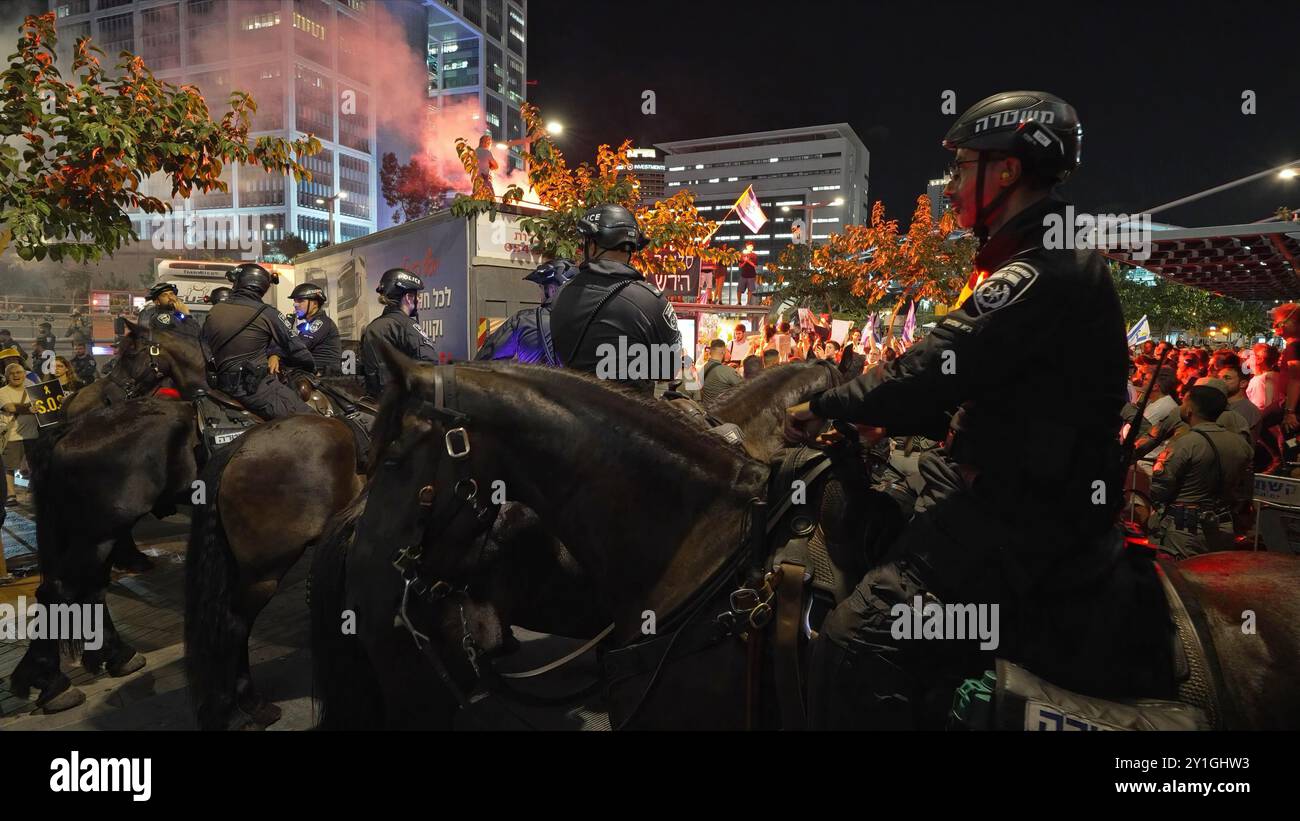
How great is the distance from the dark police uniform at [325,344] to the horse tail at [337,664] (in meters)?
6.15

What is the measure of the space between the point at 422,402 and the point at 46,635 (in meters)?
4.62

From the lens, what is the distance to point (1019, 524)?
1.95m

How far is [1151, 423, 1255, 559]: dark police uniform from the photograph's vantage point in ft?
20.0

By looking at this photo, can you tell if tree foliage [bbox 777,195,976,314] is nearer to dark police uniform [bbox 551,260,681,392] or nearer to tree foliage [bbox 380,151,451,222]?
dark police uniform [bbox 551,260,681,392]

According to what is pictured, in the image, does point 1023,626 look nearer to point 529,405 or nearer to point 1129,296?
point 529,405

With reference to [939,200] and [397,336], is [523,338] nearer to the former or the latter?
[397,336]

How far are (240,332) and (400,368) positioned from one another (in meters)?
5.31

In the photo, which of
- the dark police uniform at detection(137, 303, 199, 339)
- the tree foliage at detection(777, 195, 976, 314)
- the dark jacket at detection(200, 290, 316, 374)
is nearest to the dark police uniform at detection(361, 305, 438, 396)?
the dark jacket at detection(200, 290, 316, 374)

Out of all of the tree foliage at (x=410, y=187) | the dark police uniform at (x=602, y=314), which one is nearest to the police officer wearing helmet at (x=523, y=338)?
the dark police uniform at (x=602, y=314)

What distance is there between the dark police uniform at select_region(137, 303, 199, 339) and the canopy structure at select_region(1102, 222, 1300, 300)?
16.0m

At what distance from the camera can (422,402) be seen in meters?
2.42

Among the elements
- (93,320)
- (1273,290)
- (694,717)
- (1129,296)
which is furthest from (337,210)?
(694,717)

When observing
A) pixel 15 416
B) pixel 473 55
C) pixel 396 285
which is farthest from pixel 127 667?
pixel 473 55

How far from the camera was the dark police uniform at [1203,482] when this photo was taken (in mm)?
6105
